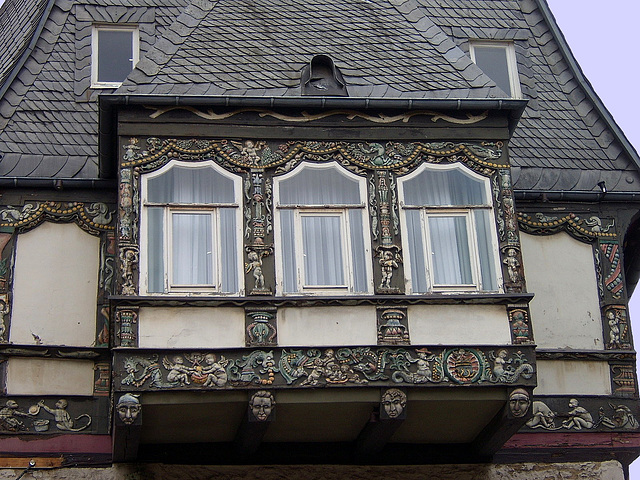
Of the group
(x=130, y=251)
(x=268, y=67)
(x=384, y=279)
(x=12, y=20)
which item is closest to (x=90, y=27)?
(x=12, y=20)

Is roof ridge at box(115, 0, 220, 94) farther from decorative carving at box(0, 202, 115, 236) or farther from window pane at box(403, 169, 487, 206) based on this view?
window pane at box(403, 169, 487, 206)

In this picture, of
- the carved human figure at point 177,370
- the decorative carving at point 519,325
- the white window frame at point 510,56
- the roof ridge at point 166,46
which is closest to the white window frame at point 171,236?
the carved human figure at point 177,370

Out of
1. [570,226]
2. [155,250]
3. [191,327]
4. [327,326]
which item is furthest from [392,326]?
[570,226]

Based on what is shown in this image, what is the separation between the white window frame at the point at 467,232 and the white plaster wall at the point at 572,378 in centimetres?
188

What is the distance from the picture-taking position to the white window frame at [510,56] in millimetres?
21438

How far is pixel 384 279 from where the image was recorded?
16.9 meters

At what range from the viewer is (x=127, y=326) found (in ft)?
53.4

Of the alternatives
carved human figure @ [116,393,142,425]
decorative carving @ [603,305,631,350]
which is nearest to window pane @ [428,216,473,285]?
decorative carving @ [603,305,631,350]

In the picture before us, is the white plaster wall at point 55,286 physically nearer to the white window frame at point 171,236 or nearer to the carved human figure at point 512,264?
the white window frame at point 171,236

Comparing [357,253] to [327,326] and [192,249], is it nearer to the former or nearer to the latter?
[327,326]

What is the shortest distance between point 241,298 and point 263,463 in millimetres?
2244

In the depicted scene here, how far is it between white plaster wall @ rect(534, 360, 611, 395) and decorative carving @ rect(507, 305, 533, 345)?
5.58 feet

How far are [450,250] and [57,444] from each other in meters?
5.23

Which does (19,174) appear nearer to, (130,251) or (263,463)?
(130,251)
